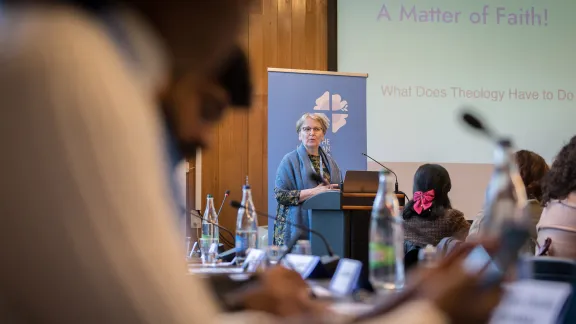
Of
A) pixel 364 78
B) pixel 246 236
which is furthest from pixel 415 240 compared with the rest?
pixel 364 78

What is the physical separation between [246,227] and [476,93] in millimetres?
3922

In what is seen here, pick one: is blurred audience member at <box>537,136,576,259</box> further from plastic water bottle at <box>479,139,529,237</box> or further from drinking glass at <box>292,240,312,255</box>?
plastic water bottle at <box>479,139,529,237</box>

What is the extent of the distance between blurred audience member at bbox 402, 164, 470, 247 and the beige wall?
6.97 feet

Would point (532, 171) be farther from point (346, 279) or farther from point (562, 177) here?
point (346, 279)

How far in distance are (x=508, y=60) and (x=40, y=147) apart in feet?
21.5

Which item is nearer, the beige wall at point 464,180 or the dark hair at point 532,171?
the dark hair at point 532,171

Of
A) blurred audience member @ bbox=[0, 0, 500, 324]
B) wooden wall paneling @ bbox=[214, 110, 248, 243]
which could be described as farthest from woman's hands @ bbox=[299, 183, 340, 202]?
blurred audience member @ bbox=[0, 0, 500, 324]

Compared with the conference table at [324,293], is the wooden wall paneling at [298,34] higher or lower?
higher

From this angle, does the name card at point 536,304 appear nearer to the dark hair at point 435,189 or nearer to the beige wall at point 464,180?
the dark hair at point 435,189

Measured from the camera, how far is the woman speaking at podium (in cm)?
450

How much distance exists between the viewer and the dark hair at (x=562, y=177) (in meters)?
2.71

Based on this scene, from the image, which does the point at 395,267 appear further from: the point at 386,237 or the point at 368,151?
the point at 368,151

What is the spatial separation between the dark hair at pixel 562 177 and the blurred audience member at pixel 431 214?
1.07 meters

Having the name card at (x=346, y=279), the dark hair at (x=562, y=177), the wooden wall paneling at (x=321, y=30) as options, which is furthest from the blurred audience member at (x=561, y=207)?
the wooden wall paneling at (x=321, y=30)
